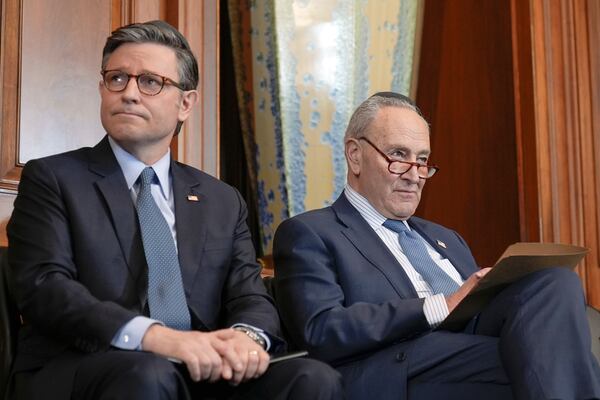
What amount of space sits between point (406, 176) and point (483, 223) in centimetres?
106

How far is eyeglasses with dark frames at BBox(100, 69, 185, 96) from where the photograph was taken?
87.6 inches

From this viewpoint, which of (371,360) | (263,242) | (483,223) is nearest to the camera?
(371,360)

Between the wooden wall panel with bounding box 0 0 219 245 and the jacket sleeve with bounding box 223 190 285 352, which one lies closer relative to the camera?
the jacket sleeve with bounding box 223 190 285 352

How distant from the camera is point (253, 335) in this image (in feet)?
6.50

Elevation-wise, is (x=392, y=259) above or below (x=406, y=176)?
below

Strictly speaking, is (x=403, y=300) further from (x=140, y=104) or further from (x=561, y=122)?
(x=561, y=122)

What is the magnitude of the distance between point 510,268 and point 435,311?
23cm

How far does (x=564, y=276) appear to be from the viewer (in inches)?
81.9

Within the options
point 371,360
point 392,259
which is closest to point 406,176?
point 392,259

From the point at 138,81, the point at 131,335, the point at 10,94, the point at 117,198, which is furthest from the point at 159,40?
the point at 131,335

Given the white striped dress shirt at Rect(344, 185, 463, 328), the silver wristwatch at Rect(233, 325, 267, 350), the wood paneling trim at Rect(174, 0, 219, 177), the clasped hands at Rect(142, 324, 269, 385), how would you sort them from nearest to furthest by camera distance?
the clasped hands at Rect(142, 324, 269, 385) → the silver wristwatch at Rect(233, 325, 267, 350) → the white striped dress shirt at Rect(344, 185, 463, 328) → the wood paneling trim at Rect(174, 0, 219, 177)

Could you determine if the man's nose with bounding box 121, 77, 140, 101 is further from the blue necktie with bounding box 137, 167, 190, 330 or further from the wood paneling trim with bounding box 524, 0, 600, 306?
the wood paneling trim with bounding box 524, 0, 600, 306

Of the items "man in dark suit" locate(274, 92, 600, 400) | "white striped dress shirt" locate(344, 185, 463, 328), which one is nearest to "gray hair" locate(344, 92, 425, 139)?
"man in dark suit" locate(274, 92, 600, 400)

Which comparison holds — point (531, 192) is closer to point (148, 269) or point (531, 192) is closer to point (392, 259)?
point (392, 259)
